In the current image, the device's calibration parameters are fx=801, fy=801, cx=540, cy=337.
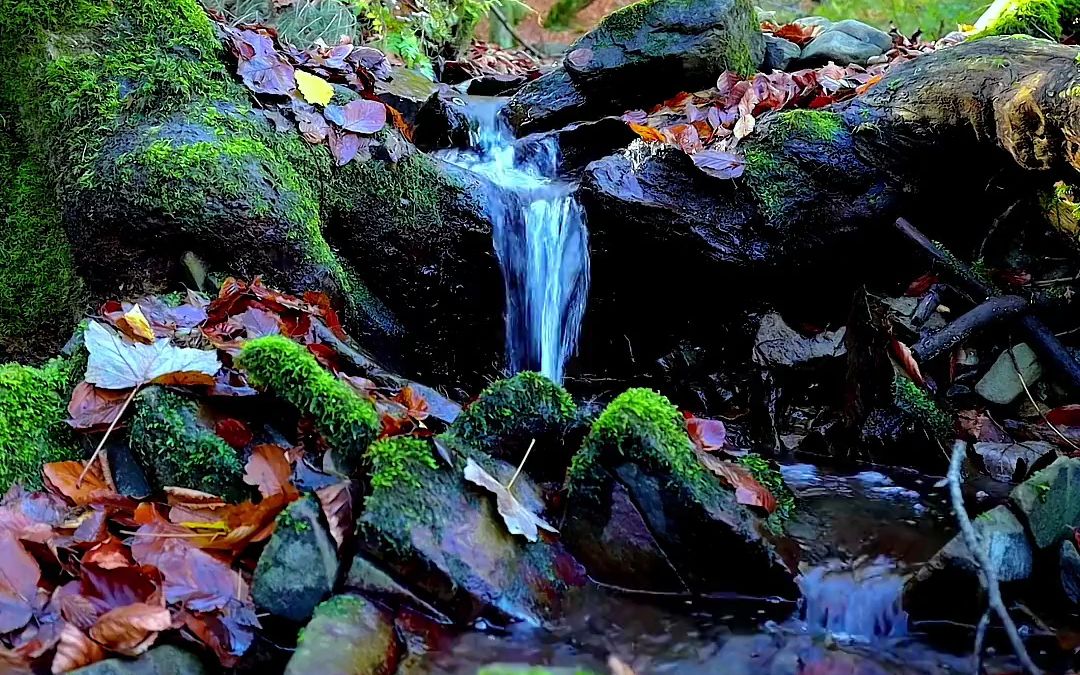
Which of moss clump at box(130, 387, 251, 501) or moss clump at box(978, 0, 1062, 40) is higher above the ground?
moss clump at box(978, 0, 1062, 40)

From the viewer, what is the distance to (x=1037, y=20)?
424 cm

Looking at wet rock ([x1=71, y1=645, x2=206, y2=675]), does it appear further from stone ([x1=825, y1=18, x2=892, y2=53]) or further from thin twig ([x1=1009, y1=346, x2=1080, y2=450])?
stone ([x1=825, y1=18, x2=892, y2=53])

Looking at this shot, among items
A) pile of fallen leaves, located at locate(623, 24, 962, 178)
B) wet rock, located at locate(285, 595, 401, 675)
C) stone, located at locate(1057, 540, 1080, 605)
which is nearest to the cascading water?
pile of fallen leaves, located at locate(623, 24, 962, 178)

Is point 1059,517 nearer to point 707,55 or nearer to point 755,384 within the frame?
point 755,384

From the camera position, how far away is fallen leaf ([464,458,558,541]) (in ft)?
7.56

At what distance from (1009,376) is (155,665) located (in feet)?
11.5

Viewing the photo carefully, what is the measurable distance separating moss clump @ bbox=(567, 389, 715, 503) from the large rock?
3.57m

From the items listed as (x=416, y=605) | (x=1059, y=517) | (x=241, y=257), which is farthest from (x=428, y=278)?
(x=1059, y=517)

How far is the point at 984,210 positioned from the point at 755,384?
56.2 inches

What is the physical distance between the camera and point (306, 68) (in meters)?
4.09

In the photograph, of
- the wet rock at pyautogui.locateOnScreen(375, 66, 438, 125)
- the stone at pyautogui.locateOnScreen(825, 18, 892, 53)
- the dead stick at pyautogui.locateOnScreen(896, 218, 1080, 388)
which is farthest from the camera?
the stone at pyautogui.locateOnScreen(825, 18, 892, 53)

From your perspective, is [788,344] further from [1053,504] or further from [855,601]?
[855,601]

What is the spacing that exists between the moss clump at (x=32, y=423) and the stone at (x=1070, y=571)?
2.92 m

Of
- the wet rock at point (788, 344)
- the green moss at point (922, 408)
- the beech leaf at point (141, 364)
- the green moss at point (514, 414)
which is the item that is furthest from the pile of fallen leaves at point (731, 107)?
the beech leaf at point (141, 364)
